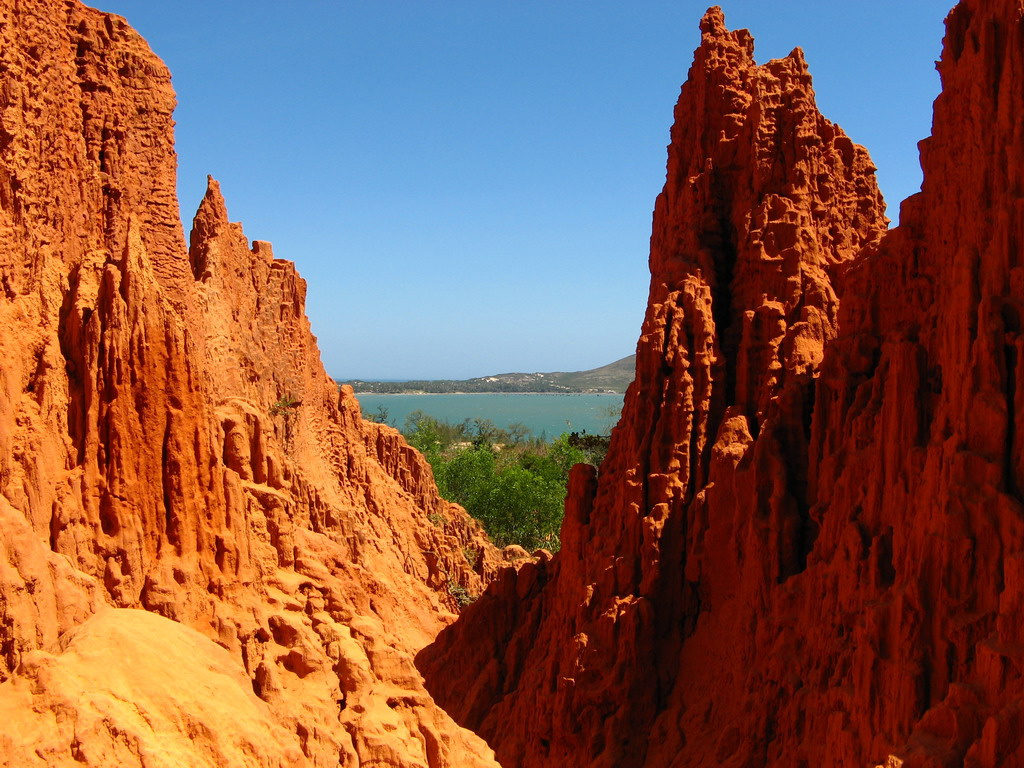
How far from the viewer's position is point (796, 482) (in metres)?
17.2

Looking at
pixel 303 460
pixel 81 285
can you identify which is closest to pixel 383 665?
pixel 81 285

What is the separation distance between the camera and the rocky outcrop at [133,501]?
8.44 meters

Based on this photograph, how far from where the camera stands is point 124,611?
9.62 meters

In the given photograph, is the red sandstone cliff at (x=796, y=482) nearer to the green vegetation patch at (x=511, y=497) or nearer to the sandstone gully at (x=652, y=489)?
the sandstone gully at (x=652, y=489)

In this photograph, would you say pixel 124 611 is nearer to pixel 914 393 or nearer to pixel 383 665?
pixel 383 665

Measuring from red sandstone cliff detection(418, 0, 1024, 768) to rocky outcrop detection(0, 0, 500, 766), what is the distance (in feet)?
17.6

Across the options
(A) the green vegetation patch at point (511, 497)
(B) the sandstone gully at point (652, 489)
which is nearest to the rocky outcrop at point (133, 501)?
(B) the sandstone gully at point (652, 489)

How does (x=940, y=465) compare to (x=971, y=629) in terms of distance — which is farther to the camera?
(x=940, y=465)

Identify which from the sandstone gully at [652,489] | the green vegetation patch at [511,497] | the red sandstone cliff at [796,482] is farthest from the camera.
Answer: the green vegetation patch at [511,497]

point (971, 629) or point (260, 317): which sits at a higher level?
point (260, 317)

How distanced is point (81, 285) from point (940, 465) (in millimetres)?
11193

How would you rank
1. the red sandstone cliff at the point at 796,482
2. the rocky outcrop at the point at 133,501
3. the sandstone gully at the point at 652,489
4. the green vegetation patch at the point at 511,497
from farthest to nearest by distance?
the green vegetation patch at the point at 511,497 < the red sandstone cliff at the point at 796,482 < the sandstone gully at the point at 652,489 < the rocky outcrop at the point at 133,501

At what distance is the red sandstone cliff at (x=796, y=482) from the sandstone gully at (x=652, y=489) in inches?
2.3

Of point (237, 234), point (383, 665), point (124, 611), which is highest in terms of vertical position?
point (237, 234)
